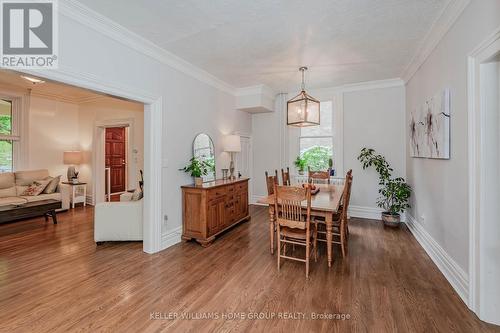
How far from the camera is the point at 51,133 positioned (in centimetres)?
595

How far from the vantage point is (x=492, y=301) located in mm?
1918

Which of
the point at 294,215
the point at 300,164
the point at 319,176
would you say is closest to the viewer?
the point at 294,215

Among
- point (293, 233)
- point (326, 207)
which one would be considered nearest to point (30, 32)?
point (293, 233)

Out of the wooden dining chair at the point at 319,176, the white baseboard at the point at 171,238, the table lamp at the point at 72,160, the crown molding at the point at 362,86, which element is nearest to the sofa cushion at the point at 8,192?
the table lamp at the point at 72,160

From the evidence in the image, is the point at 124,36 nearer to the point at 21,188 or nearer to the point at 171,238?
the point at 171,238

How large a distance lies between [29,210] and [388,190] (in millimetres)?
6796

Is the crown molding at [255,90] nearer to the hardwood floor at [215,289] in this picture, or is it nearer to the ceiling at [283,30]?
the ceiling at [283,30]

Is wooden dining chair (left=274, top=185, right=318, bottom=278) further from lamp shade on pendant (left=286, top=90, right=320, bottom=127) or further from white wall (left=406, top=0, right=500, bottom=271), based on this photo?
white wall (left=406, top=0, right=500, bottom=271)

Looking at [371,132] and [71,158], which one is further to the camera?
[71,158]

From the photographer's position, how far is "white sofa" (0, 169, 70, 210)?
459cm

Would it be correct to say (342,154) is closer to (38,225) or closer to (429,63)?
(429,63)

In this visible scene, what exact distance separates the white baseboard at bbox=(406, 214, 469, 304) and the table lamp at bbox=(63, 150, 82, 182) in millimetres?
A: 7548

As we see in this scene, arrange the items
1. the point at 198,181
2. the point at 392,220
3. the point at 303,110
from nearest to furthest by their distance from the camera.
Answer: the point at 303,110, the point at 198,181, the point at 392,220

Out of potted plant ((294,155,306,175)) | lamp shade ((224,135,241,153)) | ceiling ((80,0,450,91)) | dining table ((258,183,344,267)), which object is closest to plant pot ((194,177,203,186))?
dining table ((258,183,344,267))
